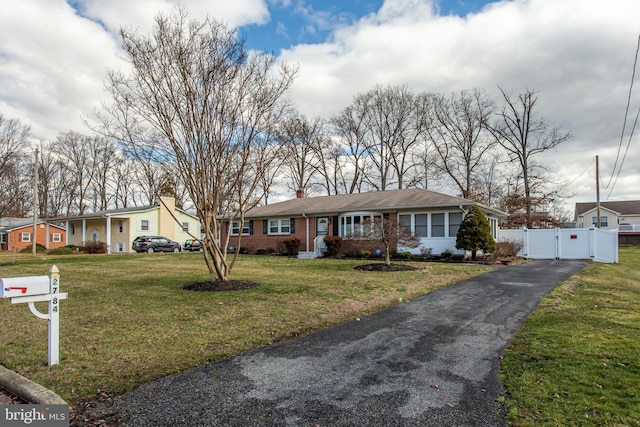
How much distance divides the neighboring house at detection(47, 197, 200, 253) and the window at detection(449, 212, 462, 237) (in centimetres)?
2062

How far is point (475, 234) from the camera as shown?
694 inches

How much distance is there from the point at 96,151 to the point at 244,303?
48964mm

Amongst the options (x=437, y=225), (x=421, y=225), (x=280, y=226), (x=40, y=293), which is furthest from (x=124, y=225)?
(x=40, y=293)

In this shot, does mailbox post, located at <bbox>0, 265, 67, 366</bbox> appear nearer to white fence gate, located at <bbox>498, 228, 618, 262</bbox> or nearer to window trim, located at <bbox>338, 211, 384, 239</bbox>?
window trim, located at <bbox>338, 211, 384, 239</bbox>

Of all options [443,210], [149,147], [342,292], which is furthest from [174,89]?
[443,210]

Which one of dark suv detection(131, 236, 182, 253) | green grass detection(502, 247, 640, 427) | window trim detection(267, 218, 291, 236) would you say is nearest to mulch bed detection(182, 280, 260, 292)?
green grass detection(502, 247, 640, 427)

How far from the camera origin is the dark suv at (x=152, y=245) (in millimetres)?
29781

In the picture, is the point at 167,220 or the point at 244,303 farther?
the point at 167,220

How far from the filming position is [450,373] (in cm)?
432

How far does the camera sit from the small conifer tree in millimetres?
17516

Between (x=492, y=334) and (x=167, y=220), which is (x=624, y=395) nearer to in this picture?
(x=492, y=334)

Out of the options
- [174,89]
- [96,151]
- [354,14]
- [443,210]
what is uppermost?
[96,151]

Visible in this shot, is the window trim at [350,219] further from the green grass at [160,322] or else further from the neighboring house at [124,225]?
the neighboring house at [124,225]

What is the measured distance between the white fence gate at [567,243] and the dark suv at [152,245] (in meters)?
24.0
